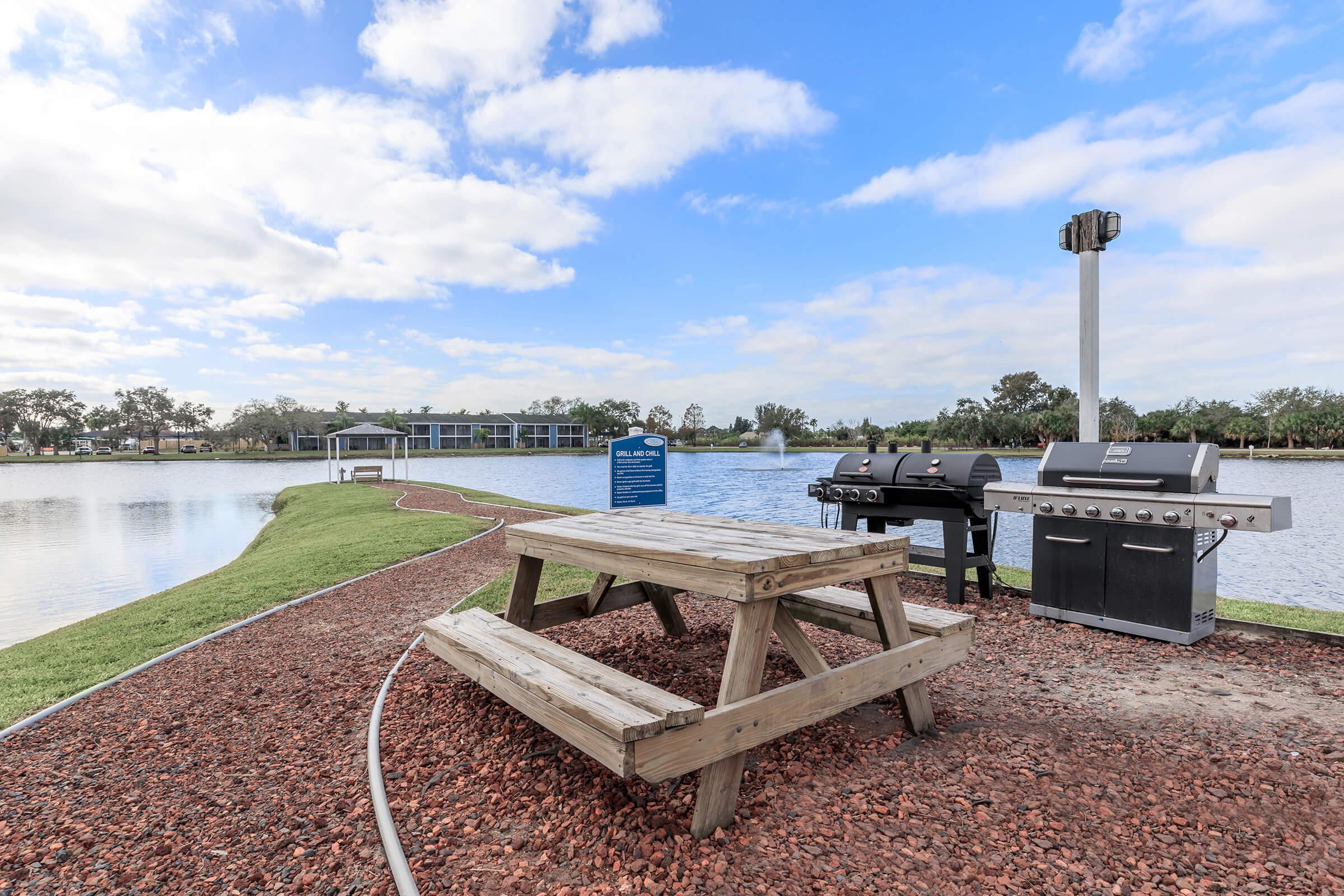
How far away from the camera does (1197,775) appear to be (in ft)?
7.27

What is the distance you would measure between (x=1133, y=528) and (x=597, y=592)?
11.2 ft

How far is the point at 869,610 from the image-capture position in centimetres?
286

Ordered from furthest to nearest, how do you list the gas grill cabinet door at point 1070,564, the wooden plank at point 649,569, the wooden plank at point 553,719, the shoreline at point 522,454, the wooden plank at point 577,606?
the shoreline at point 522,454, the gas grill cabinet door at point 1070,564, the wooden plank at point 577,606, the wooden plank at point 649,569, the wooden plank at point 553,719

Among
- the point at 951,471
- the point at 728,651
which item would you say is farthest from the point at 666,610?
the point at 951,471

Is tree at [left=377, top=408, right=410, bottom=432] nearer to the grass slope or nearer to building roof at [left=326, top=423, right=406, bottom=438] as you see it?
building roof at [left=326, top=423, right=406, bottom=438]

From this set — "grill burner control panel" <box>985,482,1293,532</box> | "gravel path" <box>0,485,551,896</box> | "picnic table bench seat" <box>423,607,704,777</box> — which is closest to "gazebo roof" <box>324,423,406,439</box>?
"gravel path" <box>0,485,551,896</box>

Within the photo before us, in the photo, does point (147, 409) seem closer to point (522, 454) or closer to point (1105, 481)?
point (522, 454)

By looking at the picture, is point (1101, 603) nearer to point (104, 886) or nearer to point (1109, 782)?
point (1109, 782)

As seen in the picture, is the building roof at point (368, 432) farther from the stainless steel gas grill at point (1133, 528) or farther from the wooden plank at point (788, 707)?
the wooden plank at point (788, 707)

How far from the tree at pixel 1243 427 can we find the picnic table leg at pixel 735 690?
62.2m

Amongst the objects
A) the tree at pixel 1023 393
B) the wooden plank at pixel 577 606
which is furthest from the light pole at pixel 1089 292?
the tree at pixel 1023 393

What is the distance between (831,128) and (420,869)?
47.8 ft

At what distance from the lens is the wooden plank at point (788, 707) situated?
1782mm

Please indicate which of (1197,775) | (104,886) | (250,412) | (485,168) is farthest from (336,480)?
(250,412)
